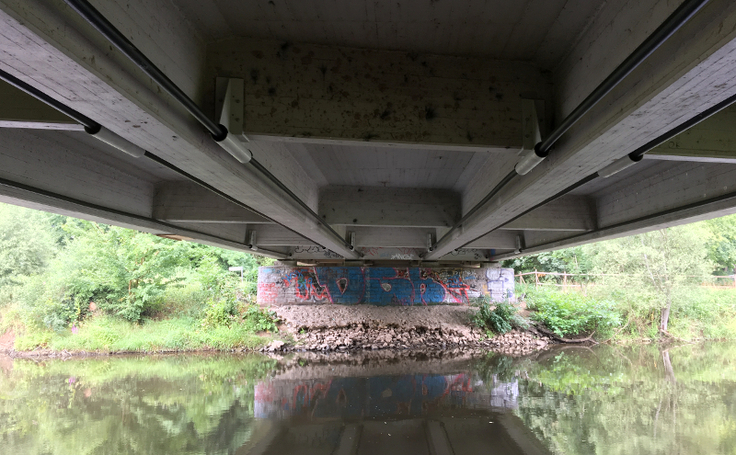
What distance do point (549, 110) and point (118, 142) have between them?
3.28 m

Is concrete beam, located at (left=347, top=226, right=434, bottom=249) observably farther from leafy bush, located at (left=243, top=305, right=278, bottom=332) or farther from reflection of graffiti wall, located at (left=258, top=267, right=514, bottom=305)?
reflection of graffiti wall, located at (left=258, top=267, right=514, bottom=305)

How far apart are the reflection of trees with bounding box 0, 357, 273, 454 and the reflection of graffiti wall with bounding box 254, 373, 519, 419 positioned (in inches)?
23.3

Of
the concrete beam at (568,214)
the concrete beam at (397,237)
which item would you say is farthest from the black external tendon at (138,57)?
the concrete beam at (397,237)

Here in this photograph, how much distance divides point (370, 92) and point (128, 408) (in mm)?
7595

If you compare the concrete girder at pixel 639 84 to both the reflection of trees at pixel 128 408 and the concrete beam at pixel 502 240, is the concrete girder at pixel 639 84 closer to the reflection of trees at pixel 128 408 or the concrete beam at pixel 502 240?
the reflection of trees at pixel 128 408

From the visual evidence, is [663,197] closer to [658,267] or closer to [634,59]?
[634,59]

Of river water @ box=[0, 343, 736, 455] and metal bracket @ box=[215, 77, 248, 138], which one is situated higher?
metal bracket @ box=[215, 77, 248, 138]

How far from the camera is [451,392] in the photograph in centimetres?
786

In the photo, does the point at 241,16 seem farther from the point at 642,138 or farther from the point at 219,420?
the point at 219,420

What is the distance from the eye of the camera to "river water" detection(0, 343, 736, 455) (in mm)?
5449

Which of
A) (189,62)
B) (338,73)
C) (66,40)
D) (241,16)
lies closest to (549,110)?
(338,73)

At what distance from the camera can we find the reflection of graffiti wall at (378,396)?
6867 millimetres

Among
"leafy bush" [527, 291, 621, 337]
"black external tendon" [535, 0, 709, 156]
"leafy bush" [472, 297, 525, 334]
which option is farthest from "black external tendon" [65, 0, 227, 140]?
"leafy bush" [527, 291, 621, 337]

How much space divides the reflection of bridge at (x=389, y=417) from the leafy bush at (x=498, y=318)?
645cm
